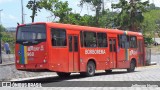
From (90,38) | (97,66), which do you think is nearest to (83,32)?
(90,38)

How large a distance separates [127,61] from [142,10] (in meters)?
26.8

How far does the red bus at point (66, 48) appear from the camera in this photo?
61.7ft

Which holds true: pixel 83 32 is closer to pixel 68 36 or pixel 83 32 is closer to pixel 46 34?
pixel 68 36

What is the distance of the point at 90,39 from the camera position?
879 inches

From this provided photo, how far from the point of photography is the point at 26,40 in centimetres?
1956

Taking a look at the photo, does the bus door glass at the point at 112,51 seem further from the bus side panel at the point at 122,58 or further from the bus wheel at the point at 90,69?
the bus wheel at the point at 90,69

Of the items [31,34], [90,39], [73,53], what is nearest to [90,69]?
[90,39]

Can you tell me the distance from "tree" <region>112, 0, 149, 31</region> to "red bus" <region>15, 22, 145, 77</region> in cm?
2666

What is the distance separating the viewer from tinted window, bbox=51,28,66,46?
19.1 m

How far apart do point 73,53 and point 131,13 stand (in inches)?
1299

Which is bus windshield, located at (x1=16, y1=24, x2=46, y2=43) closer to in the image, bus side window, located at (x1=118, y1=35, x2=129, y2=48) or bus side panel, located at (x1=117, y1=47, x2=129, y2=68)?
bus side panel, located at (x1=117, y1=47, x2=129, y2=68)

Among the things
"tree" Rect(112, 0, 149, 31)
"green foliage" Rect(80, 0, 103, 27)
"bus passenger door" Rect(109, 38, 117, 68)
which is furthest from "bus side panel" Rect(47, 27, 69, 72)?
"green foliage" Rect(80, 0, 103, 27)

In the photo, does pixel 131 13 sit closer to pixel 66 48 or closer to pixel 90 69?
pixel 90 69

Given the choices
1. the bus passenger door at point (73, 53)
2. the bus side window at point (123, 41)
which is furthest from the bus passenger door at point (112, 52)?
the bus passenger door at point (73, 53)
